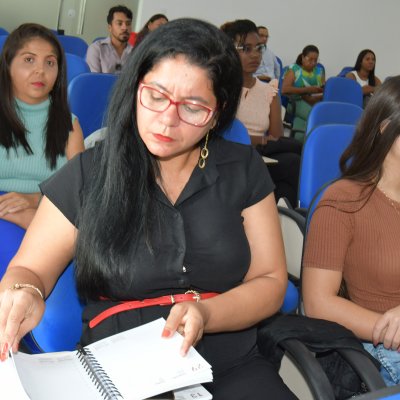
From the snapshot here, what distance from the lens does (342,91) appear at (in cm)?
616

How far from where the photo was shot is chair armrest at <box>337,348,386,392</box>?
53.4 inches

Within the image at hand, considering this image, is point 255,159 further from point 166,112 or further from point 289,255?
point 289,255

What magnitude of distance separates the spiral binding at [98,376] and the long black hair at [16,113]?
1299 millimetres

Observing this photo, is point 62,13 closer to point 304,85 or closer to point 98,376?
point 304,85

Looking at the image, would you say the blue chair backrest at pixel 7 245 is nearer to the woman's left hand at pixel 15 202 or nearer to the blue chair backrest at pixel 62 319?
the blue chair backrest at pixel 62 319

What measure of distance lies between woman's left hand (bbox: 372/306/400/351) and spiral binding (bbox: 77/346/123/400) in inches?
32.2

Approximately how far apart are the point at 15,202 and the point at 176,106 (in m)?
0.92

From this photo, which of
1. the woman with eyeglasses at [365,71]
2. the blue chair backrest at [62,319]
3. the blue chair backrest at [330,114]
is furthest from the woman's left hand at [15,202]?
the woman with eyeglasses at [365,71]

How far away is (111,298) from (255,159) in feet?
1.67

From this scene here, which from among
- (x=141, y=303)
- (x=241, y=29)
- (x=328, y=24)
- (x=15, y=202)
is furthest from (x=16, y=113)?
(x=328, y=24)

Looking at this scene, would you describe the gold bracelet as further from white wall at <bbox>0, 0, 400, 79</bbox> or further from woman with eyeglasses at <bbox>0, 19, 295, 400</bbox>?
white wall at <bbox>0, 0, 400, 79</bbox>

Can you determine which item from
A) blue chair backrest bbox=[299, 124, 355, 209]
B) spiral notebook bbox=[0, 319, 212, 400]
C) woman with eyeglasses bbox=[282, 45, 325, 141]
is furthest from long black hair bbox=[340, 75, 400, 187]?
woman with eyeglasses bbox=[282, 45, 325, 141]

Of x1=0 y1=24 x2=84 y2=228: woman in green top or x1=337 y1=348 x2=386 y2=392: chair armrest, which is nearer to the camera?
x1=337 y1=348 x2=386 y2=392: chair armrest

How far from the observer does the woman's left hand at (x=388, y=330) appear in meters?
1.59
